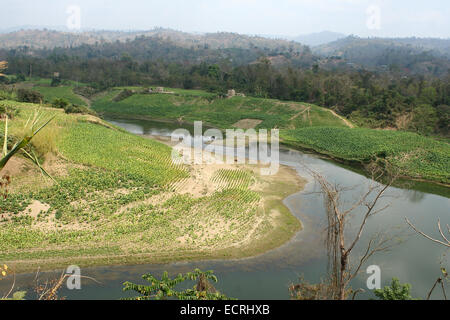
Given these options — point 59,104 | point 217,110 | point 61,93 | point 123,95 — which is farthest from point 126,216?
point 61,93

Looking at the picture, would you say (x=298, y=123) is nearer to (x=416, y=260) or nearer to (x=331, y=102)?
(x=331, y=102)

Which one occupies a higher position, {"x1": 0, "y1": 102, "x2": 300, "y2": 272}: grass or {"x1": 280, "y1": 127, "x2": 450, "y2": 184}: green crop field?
{"x1": 280, "y1": 127, "x2": 450, "y2": 184}: green crop field

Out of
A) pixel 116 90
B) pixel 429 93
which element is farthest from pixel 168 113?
pixel 429 93

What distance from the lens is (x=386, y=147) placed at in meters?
32.0

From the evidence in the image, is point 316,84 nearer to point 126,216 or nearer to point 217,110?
point 217,110

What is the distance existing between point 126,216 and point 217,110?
37.6 m

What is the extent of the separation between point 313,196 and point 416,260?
7937mm

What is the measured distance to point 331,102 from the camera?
53.4 meters

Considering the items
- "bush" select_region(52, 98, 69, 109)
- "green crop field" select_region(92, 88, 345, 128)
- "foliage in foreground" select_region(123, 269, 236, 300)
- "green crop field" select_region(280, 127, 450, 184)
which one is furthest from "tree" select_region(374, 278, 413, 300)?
"bush" select_region(52, 98, 69, 109)

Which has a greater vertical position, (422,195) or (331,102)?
(331,102)

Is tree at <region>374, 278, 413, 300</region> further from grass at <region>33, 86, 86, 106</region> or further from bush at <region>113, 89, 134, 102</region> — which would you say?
grass at <region>33, 86, 86, 106</region>

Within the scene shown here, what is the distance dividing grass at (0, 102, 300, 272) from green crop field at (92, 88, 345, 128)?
2287 cm

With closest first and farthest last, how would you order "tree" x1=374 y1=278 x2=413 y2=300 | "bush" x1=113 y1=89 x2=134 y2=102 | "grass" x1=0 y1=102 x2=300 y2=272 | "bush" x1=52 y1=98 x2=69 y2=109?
"tree" x1=374 y1=278 x2=413 y2=300 → "grass" x1=0 y1=102 x2=300 y2=272 → "bush" x1=52 y1=98 x2=69 y2=109 → "bush" x1=113 y1=89 x2=134 y2=102

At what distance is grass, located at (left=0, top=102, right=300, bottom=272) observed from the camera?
1548cm
